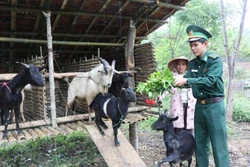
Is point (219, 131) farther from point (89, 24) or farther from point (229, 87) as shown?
point (229, 87)

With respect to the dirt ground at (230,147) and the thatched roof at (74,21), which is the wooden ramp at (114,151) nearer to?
the dirt ground at (230,147)

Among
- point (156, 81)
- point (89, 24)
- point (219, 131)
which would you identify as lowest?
point (219, 131)

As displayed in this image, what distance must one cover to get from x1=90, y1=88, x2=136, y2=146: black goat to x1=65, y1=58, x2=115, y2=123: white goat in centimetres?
18

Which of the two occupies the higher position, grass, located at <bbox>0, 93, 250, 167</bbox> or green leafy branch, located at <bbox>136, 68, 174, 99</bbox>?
green leafy branch, located at <bbox>136, 68, 174, 99</bbox>

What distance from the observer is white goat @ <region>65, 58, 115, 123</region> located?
449cm

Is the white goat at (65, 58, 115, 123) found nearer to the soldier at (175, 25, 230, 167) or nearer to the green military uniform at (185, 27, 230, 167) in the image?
the soldier at (175, 25, 230, 167)

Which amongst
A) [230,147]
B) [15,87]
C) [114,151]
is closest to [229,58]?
[230,147]

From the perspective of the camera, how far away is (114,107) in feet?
13.8

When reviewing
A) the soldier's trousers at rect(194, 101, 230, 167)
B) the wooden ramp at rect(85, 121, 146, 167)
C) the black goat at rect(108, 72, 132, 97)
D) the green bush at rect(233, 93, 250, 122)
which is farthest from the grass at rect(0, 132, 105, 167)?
the green bush at rect(233, 93, 250, 122)

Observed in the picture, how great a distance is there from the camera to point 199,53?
11.2 ft

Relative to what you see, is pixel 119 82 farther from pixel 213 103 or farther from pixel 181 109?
pixel 213 103

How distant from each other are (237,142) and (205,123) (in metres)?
4.44

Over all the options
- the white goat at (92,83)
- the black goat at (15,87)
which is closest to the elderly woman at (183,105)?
the white goat at (92,83)

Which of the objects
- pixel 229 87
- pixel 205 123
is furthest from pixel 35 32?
pixel 229 87
